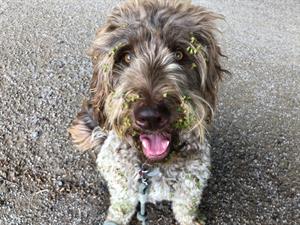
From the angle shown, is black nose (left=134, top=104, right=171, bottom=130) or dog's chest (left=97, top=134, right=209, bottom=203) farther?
dog's chest (left=97, top=134, right=209, bottom=203)

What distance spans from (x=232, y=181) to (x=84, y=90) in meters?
1.48

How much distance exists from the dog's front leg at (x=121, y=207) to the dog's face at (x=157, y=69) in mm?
477

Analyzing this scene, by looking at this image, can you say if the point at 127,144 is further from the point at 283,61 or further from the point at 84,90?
the point at 283,61

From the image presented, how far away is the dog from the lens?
253 cm

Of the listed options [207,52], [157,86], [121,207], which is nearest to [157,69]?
[157,86]

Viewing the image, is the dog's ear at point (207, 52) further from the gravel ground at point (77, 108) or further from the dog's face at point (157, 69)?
the gravel ground at point (77, 108)

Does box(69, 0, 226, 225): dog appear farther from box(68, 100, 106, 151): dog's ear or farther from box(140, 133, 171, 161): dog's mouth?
box(68, 100, 106, 151): dog's ear

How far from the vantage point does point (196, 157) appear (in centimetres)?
301

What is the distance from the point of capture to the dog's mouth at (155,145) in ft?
8.89

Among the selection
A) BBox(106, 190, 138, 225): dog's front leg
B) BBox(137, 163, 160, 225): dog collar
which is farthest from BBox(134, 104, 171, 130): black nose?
BBox(106, 190, 138, 225): dog's front leg

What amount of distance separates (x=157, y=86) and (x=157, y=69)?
0.46 ft

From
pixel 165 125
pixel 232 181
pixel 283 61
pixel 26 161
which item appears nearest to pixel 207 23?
pixel 165 125

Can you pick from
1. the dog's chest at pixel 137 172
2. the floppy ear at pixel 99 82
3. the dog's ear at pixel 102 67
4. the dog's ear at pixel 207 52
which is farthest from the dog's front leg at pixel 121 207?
the dog's ear at pixel 207 52

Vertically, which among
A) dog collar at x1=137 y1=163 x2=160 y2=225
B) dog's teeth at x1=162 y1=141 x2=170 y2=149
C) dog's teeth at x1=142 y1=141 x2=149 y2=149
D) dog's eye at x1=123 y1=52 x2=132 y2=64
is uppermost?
dog's eye at x1=123 y1=52 x2=132 y2=64
